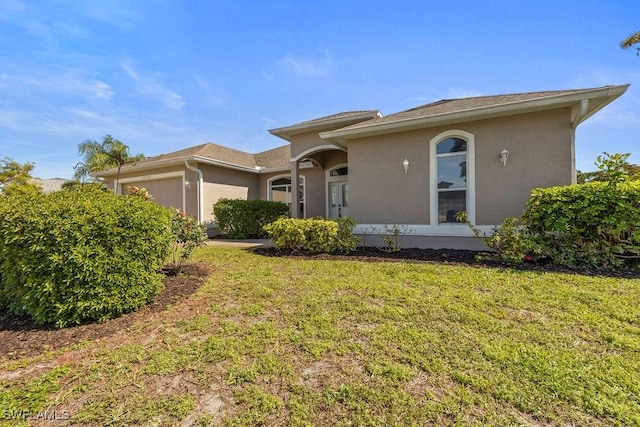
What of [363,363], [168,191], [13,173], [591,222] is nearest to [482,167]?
[591,222]

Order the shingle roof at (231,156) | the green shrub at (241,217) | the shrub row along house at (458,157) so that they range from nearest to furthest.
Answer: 1. the shrub row along house at (458,157)
2. the green shrub at (241,217)
3. the shingle roof at (231,156)

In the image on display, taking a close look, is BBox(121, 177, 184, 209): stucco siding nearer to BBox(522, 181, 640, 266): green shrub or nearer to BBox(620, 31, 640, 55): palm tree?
BBox(522, 181, 640, 266): green shrub

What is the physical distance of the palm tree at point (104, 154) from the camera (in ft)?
52.7

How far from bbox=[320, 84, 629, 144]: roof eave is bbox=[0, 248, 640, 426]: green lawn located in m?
4.10

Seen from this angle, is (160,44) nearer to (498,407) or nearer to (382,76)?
(382,76)

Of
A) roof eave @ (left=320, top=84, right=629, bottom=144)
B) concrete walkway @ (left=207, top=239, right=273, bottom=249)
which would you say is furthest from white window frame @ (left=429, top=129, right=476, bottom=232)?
concrete walkway @ (left=207, top=239, right=273, bottom=249)

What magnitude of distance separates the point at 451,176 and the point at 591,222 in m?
3.08

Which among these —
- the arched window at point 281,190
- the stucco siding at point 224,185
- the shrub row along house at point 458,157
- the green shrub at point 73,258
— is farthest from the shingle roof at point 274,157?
the green shrub at point 73,258

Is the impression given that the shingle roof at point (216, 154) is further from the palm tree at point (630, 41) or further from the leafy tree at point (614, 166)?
the palm tree at point (630, 41)

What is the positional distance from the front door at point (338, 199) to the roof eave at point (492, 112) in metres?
4.52

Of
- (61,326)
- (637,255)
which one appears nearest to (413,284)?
(637,255)

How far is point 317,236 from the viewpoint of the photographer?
7789 mm

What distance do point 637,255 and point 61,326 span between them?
387 inches

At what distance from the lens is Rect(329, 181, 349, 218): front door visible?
524 inches
